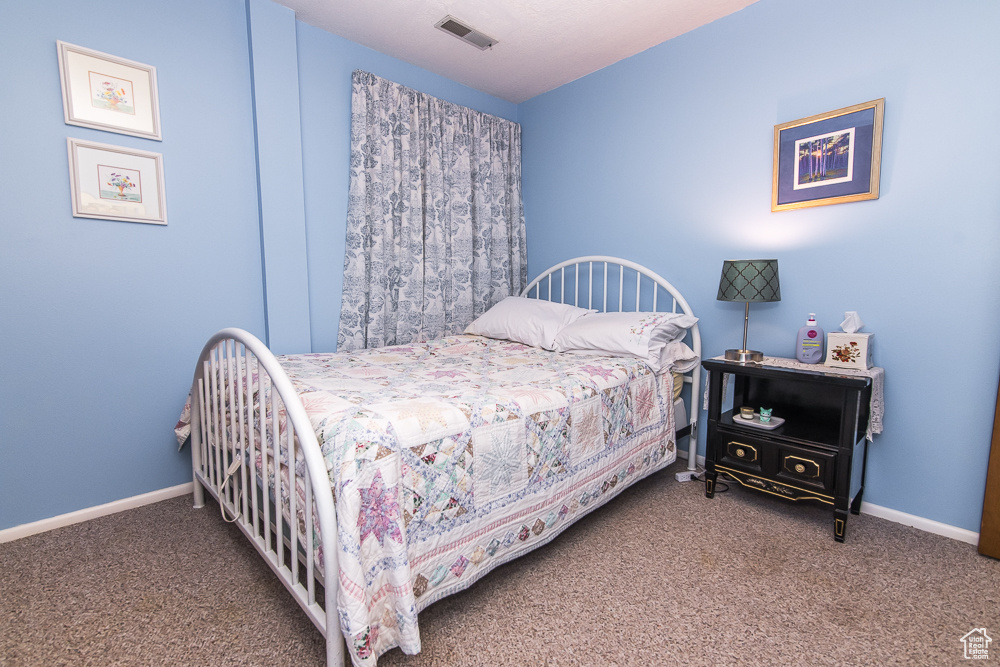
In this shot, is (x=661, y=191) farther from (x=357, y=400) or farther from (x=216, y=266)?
(x=216, y=266)

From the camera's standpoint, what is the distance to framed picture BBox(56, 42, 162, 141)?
1826 mm

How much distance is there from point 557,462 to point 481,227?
2.02 metres

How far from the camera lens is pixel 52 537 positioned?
1.83 m

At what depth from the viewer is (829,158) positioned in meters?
2.03

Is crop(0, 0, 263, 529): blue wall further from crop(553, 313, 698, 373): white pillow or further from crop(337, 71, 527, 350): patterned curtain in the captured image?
crop(553, 313, 698, 373): white pillow

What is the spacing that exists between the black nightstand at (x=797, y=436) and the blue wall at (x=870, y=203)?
0.21m

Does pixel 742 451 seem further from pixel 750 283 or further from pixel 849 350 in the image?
pixel 750 283

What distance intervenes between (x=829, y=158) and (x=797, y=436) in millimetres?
1231

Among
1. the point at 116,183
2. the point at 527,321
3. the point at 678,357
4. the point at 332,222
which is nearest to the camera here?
the point at 116,183

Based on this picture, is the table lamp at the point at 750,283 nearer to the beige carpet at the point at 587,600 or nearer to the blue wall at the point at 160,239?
the beige carpet at the point at 587,600

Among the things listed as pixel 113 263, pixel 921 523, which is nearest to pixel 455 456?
pixel 113 263

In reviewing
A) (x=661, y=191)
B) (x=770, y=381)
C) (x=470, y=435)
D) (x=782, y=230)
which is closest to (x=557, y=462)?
(x=470, y=435)

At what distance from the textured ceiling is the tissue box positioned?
1.67 m

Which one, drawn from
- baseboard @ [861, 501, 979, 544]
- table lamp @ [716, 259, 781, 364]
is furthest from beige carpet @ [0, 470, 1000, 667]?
table lamp @ [716, 259, 781, 364]
